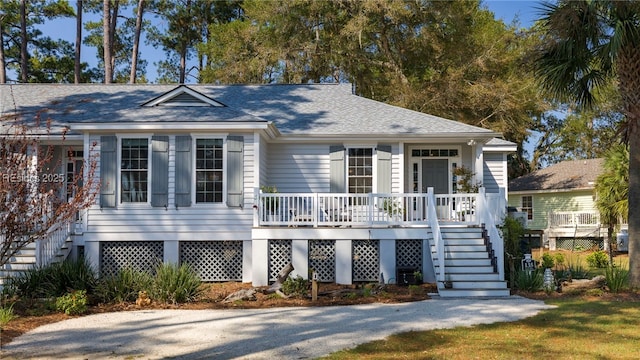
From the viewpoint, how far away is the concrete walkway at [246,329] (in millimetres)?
8312

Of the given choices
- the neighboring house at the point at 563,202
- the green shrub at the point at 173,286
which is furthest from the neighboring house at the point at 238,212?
the neighboring house at the point at 563,202

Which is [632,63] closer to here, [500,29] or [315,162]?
[315,162]

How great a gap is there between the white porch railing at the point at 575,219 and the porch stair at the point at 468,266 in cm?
1707

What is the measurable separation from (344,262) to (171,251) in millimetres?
4396

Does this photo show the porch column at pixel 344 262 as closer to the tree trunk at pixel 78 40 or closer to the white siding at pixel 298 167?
the white siding at pixel 298 167

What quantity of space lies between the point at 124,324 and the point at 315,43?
2350 cm

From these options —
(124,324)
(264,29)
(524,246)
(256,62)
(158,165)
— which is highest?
(264,29)

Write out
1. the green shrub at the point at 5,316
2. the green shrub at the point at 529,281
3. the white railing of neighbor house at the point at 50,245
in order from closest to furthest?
the green shrub at the point at 5,316, the green shrub at the point at 529,281, the white railing of neighbor house at the point at 50,245

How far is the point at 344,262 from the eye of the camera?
1572cm

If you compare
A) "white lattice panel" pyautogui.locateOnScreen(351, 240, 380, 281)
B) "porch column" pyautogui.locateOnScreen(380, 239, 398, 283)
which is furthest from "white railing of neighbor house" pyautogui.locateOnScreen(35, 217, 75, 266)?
"porch column" pyautogui.locateOnScreen(380, 239, 398, 283)

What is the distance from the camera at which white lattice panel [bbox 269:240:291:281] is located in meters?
15.7

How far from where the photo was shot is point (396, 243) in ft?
51.7

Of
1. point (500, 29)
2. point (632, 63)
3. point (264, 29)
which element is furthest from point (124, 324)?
point (500, 29)

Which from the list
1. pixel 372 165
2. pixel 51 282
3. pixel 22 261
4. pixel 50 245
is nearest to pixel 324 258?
pixel 372 165
